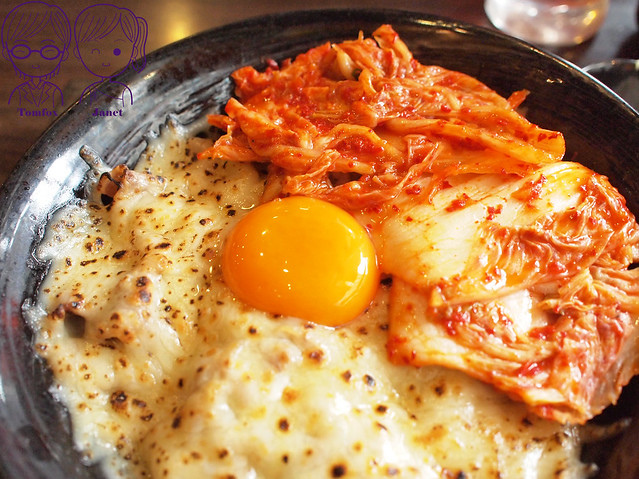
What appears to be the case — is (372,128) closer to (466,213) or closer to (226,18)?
(466,213)

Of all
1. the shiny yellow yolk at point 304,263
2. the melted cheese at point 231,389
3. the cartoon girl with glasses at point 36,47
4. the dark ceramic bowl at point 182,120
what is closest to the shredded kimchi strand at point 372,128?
the shiny yellow yolk at point 304,263

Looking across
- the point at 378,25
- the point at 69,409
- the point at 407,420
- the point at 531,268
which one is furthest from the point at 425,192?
the point at 69,409

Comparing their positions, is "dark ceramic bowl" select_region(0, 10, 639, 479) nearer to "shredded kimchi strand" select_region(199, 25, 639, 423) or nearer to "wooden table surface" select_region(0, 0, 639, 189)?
"shredded kimchi strand" select_region(199, 25, 639, 423)

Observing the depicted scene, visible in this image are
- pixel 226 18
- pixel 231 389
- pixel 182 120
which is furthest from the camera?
pixel 226 18

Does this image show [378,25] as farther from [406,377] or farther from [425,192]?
[406,377]

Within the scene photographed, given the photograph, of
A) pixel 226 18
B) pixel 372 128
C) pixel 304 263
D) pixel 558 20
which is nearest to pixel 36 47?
pixel 226 18

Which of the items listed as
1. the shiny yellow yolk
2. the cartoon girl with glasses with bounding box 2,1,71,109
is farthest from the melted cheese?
the cartoon girl with glasses with bounding box 2,1,71,109
